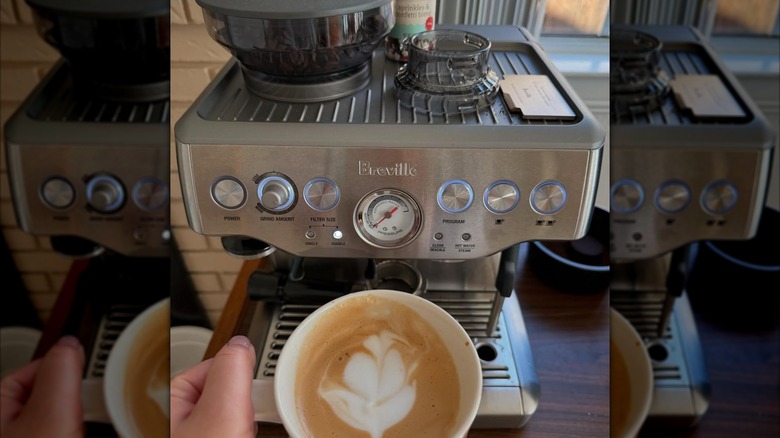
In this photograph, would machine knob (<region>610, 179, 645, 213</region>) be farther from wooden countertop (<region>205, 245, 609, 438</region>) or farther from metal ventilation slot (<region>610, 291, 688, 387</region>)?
wooden countertop (<region>205, 245, 609, 438</region>)

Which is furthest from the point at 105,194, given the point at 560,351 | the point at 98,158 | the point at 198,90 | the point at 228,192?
the point at 560,351

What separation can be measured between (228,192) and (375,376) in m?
0.21

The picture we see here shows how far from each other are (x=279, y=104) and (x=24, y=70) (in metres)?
0.26

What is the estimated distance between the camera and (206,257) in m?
0.63

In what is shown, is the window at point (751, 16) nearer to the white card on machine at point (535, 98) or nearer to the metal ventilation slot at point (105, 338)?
the white card on machine at point (535, 98)

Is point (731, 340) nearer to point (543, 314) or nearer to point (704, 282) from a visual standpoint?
point (704, 282)

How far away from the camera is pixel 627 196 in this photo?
37 centimetres

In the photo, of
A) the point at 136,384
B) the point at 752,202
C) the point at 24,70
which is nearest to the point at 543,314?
the point at 752,202

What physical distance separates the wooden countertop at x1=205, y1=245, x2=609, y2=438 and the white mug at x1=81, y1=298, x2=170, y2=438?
0.17 m

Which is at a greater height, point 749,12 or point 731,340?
point 749,12

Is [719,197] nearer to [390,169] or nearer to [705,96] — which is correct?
[705,96]

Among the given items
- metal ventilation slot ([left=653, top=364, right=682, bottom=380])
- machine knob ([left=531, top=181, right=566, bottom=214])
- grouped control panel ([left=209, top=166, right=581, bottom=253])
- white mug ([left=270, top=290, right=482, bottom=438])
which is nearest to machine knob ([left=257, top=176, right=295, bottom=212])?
grouped control panel ([left=209, top=166, right=581, bottom=253])

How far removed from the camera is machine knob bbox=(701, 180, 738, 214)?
0.35m

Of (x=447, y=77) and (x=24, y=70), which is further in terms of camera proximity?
(x=447, y=77)
